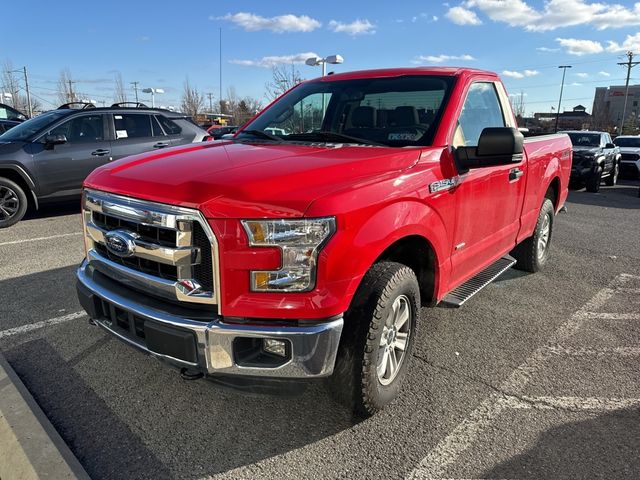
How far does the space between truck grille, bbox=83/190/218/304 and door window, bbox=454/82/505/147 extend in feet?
6.26

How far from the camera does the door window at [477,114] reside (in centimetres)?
339

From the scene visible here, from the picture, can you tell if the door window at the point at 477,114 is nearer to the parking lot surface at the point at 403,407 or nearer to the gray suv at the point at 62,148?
the parking lot surface at the point at 403,407

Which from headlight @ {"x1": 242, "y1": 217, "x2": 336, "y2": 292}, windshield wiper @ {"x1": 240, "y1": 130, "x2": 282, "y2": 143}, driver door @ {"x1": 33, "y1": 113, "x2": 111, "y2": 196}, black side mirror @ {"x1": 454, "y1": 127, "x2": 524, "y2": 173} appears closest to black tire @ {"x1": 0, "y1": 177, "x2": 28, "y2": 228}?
driver door @ {"x1": 33, "y1": 113, "x2": 111, "y2": 196}

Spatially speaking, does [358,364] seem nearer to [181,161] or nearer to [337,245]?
[337,245]

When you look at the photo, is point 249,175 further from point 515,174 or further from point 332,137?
point 515,174

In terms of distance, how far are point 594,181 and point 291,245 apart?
554 inches

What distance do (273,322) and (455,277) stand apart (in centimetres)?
167

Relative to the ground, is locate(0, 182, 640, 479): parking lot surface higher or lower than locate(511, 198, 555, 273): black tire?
lower

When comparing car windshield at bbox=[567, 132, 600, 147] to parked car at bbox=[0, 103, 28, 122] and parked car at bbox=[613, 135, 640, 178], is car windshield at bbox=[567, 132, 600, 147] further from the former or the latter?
parked car at bbox=[0, 103, 28, 122]

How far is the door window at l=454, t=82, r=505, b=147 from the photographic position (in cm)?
339

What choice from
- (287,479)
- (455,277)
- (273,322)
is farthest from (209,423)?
(455,277)

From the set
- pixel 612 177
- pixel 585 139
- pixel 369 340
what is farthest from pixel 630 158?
pixel 369 340

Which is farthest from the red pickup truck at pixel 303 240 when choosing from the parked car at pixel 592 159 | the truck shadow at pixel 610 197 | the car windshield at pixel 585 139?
the car windshield at pixel 585 139

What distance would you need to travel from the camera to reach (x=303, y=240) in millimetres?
2160
